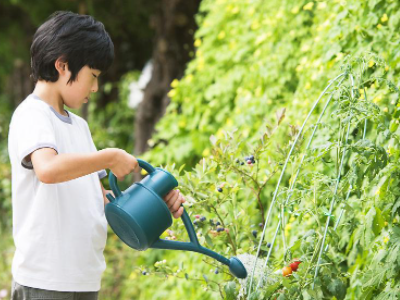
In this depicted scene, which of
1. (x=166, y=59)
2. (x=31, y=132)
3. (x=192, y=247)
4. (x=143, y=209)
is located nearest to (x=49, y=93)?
(x=31, y=132)

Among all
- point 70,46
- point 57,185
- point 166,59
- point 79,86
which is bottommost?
point 166,59

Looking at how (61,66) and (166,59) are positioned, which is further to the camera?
(166,59)

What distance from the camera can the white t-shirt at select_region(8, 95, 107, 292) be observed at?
5.63 feet

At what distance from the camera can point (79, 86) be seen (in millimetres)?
1801

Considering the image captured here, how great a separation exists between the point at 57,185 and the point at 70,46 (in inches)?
16.3

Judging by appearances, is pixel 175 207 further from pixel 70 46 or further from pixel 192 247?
pixel 70 46

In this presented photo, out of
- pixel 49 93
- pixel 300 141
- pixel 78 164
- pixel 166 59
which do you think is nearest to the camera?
pixel 78 164

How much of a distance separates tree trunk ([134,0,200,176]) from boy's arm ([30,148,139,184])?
3954 millimetres

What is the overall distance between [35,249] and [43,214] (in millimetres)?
103

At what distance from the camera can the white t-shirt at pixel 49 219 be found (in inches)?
67.6

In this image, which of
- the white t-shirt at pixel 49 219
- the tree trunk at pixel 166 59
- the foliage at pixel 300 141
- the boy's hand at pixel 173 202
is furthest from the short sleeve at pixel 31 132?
the tree trunk at pixel 166 59

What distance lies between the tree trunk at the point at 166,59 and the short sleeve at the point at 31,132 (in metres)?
3.81

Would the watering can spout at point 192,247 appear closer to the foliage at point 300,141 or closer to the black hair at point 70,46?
the foliage at point 300,141

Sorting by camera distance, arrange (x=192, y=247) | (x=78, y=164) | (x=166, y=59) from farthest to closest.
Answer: (x=166, y=59) < (x=192, y=247) < (x=78, y=164)
